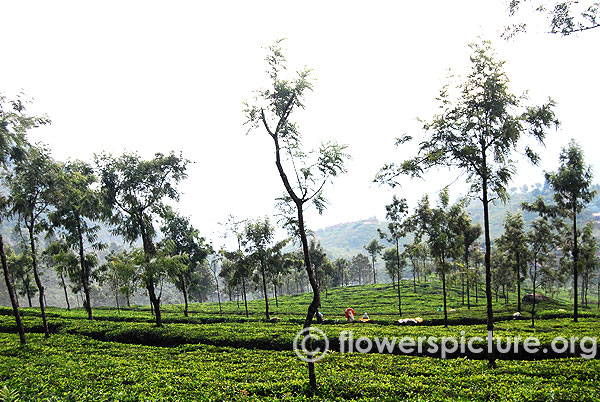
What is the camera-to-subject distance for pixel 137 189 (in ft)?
95.7

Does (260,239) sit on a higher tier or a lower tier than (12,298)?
higher

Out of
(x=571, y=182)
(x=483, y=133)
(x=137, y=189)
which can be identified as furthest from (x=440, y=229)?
(x=137, y=189)

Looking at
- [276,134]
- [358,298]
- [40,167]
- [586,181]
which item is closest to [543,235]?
[586,181]

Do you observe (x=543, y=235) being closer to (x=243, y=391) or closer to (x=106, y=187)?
(x=243, y=391)

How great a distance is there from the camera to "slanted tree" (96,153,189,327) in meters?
28.5

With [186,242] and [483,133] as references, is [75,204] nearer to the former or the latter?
[186,242]

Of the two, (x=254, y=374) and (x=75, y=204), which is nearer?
(x=254, y=374)

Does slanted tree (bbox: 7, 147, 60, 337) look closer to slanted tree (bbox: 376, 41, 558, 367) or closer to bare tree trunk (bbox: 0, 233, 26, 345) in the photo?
bare tree trunk (bbox: 0, 233, 26, 345)

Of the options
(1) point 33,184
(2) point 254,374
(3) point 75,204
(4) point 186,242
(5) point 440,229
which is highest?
(1) point 33,184

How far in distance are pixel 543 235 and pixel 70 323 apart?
47.8m

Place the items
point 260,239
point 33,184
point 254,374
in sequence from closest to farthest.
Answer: point 254,374, point 33,184, point 260,239

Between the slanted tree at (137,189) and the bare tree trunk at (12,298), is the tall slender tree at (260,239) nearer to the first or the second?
the slanted tree at (137,189)

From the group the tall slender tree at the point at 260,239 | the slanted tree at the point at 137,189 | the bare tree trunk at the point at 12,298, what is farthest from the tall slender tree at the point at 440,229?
the bare tree trunk at the point at 12,298

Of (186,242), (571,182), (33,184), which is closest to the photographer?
(33,184)
